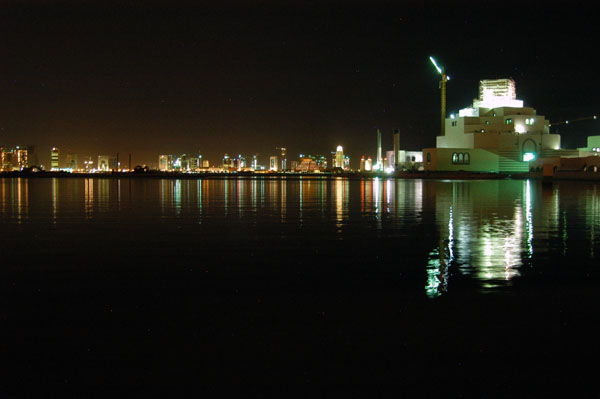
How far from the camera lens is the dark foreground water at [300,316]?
16.5 ft

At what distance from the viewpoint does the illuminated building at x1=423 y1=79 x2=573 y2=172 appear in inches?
3499

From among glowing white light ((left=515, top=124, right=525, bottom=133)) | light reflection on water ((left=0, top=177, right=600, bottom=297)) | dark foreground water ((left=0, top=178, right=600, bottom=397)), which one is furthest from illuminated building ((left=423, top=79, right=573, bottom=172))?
dark foreground water ((left=0, top=178, right=600, bottom=397))

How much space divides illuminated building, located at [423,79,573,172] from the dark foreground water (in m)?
78.8

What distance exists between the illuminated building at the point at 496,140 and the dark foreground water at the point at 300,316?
7876 cm

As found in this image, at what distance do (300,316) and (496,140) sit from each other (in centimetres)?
9079

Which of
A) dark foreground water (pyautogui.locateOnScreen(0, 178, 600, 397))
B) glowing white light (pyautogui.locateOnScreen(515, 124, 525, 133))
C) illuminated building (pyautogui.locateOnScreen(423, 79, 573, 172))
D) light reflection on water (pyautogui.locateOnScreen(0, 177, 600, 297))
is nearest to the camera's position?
dark foreground water (pyautogui.locateOnScreen(0, 178, 600, 397))

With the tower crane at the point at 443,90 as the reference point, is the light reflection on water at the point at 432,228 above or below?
below

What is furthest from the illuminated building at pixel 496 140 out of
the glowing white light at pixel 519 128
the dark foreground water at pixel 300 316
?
the dark foreground water at pixel 300 316

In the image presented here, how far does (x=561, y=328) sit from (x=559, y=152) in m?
90.5

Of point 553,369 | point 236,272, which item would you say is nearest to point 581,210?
point 236,272

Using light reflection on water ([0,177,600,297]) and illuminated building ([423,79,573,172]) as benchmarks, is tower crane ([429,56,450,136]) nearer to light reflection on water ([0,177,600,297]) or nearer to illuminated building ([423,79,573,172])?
illuminated building ([423,79,573,172])

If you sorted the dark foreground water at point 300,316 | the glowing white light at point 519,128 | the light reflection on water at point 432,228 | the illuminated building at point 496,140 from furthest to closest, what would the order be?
the glowing white light at point 519,128 < the illuminated building at point 496,140 < the light reflection on water at point 432,228 < the dark foreground water at point 300,316

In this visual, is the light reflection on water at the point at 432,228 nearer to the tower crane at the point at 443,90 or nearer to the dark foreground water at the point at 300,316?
the dark foreground water at the point at 300,316

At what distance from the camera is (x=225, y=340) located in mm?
5953
